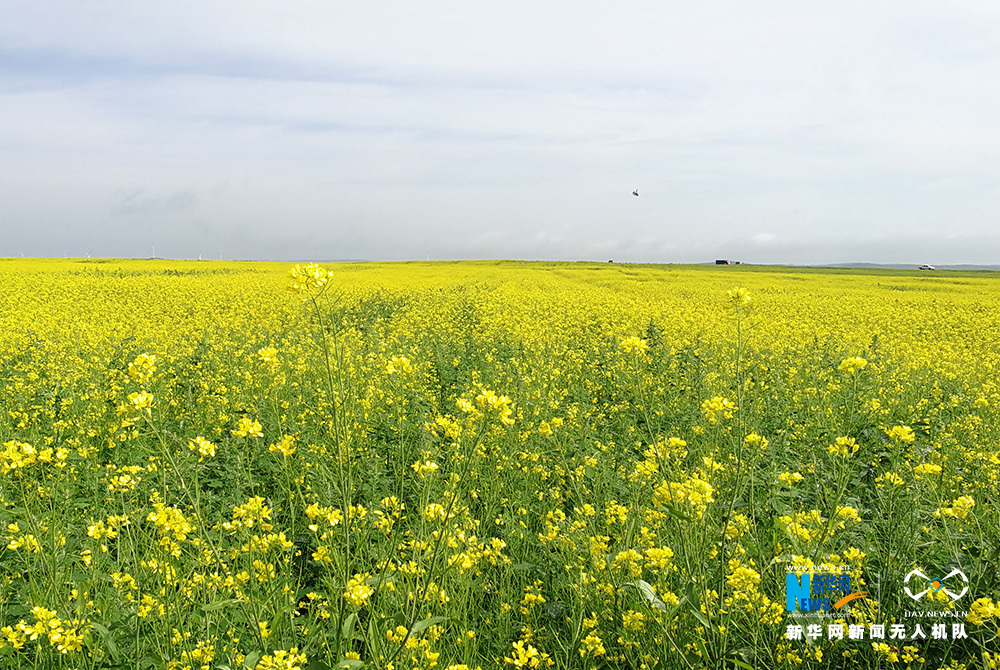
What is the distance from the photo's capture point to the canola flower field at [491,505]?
2.19 m

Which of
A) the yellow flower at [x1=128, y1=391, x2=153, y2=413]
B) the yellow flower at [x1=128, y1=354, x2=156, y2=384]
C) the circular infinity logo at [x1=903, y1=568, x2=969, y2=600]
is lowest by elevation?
the circular infinity logo at [x1=903, y1=568, x2=969, y2=600]

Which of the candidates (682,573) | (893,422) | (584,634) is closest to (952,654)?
(682,573)

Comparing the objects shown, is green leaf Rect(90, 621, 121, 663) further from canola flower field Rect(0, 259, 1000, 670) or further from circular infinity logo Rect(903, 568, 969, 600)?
circular infinity logo Rect(903, 568, 969, 600)

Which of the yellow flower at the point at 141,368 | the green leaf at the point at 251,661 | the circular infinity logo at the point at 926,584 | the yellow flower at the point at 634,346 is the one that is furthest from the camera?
the yellow flower at the point at 634,346

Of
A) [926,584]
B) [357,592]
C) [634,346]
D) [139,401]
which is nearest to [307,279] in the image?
[139,401]

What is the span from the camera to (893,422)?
5.46 metres

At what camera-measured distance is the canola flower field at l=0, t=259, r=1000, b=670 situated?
86.1 inches

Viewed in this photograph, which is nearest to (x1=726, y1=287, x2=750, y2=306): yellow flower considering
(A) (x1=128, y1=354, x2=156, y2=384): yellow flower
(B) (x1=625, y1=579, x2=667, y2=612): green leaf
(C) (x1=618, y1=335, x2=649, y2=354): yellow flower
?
(C) (x1=618, y1=335, x2=649, y2=354): yellow flower

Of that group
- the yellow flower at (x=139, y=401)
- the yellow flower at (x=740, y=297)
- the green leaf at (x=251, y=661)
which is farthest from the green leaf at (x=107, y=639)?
the yellow flower at (x=740, y=297)

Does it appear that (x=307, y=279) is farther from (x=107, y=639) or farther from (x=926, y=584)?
(x=926, y=584)

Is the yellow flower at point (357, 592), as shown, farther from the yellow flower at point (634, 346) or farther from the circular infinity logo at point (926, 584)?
the circular infinity logo at point (926, 584)

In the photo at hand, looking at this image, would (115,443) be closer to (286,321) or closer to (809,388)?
(809,388)

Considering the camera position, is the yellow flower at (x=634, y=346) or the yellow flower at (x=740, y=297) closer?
the yellow flower at (x=740, y=297)

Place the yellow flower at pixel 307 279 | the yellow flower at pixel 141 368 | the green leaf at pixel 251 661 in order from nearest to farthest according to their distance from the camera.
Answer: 1. the green leaf at pixel 251 661
2. the yellow flower at pixel 307 279
3. the yellow flower at pixel 141 368
